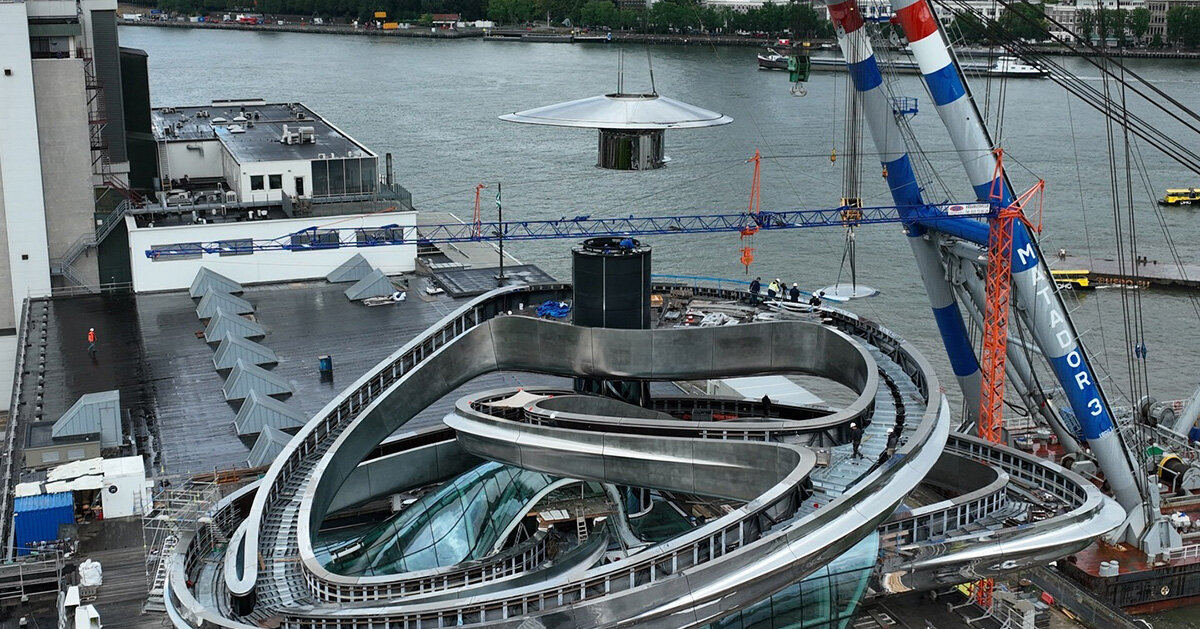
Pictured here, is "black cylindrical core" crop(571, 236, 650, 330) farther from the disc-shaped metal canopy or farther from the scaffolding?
the scaffolding

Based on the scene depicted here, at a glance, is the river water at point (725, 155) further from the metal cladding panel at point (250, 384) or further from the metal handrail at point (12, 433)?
the metal handrail at point (12, 433)

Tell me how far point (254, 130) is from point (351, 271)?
14728 millimetres

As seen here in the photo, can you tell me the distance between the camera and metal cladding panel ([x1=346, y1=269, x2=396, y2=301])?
1676 inches

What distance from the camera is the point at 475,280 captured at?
149 feet

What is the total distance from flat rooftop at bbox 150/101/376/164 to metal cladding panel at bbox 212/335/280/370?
14.1m

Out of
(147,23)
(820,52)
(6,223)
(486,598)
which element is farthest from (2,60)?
(147,23)

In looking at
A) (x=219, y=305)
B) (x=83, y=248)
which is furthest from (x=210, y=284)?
(x=83, y=248)

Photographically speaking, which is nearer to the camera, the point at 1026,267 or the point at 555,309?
the point at 555,309

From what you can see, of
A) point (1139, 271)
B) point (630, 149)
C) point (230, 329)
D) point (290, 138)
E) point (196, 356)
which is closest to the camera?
point (630, 149)

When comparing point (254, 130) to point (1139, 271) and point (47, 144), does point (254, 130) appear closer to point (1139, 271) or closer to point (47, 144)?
point (47, 144)

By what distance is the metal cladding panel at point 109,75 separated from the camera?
4662 cm

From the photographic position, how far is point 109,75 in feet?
154

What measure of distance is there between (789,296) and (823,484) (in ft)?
52.8

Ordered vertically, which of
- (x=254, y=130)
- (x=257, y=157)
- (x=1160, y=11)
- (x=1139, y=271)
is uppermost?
(x=1160, y=11)
